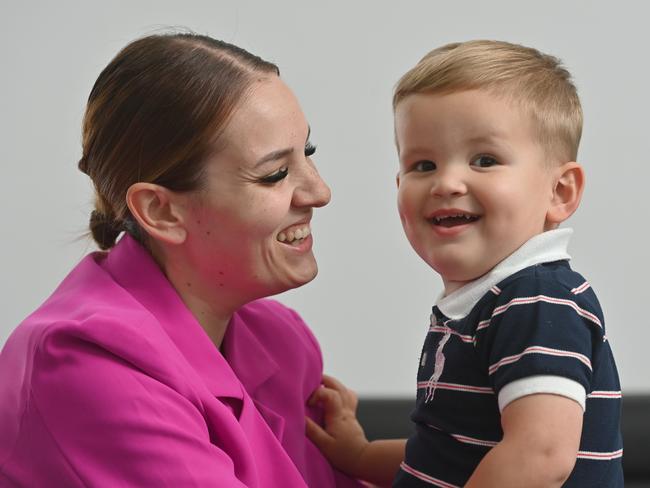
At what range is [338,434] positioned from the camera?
2111 millimetres

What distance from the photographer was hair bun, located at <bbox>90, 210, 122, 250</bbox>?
6.54 ft

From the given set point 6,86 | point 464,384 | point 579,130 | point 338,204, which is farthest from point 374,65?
point 464,384

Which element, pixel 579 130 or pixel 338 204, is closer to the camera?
pixel 579 130

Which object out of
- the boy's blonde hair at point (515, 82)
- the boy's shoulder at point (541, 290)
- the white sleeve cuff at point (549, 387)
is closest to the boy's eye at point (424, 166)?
the boy's blonde hair at point (515, 82)

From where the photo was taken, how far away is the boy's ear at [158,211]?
1794 mm

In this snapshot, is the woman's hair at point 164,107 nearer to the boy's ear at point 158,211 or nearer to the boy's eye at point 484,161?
the boy's ear at point 158,211

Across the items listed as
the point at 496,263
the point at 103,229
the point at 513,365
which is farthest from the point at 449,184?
the point at 103,229

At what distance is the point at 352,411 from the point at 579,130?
2.50 ft

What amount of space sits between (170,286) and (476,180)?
55cm

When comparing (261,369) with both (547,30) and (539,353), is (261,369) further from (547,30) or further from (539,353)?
(547,30)

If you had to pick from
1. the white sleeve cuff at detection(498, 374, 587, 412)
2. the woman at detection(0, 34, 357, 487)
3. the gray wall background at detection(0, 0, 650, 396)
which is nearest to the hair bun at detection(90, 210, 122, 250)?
the woman at detection(0, 34, 357, 487)

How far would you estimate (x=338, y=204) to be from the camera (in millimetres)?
3412

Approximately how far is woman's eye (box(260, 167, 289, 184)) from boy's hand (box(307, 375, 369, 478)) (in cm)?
51

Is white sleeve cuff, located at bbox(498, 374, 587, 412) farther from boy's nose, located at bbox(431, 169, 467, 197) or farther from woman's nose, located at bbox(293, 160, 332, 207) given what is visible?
woman's nose, located at bbox(293, 160, 332, 207)
